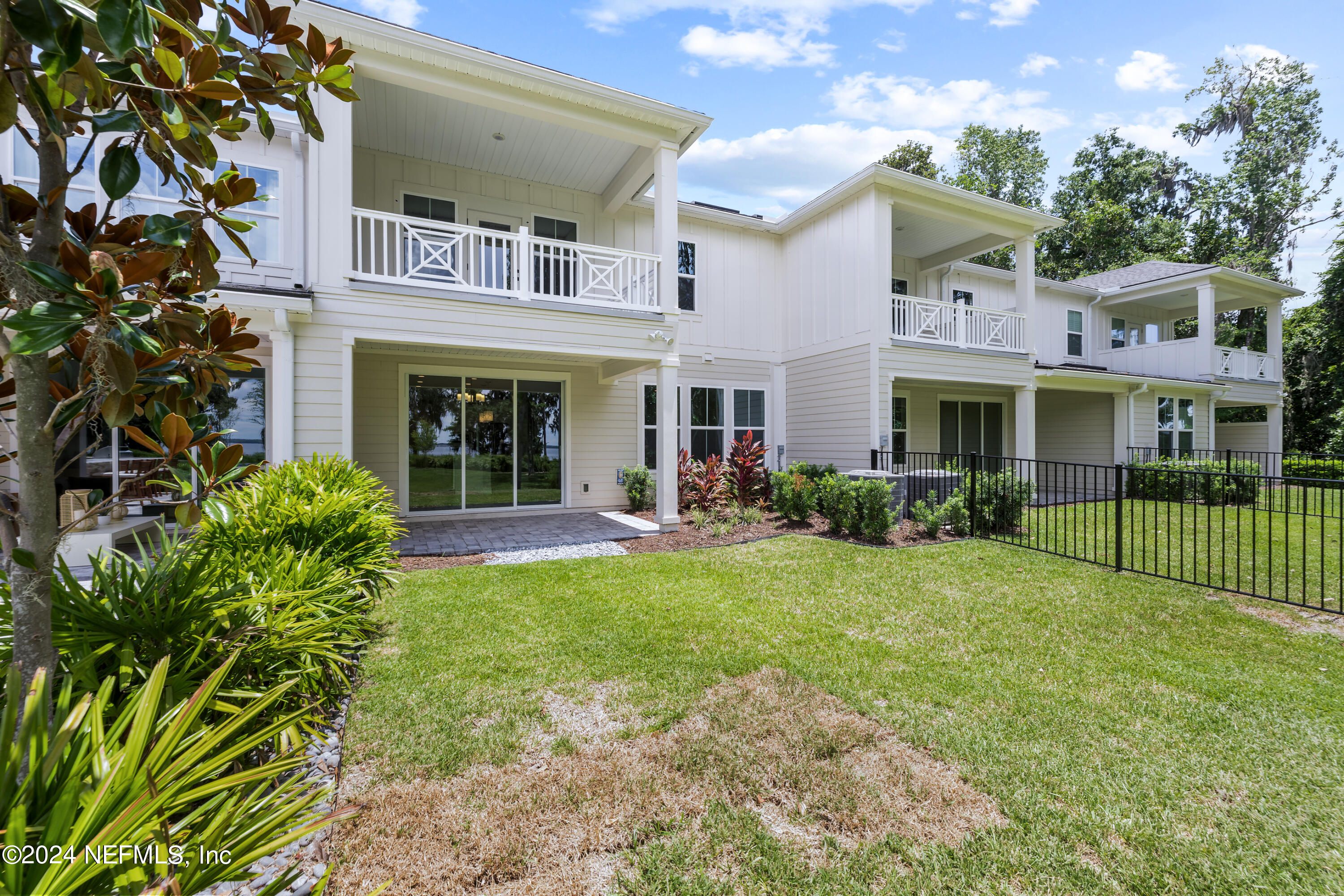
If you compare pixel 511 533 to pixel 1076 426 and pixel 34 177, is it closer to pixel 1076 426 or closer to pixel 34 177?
pixel 34 177

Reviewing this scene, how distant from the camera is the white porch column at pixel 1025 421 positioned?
38.7ft

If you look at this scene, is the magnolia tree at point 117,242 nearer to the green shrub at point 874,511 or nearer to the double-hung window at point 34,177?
the green shrub at point 874,511

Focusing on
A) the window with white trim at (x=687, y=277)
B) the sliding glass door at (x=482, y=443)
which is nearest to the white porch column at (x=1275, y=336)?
the window with white trim at (x=687, y=277)

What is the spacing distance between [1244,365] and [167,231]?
946 inches

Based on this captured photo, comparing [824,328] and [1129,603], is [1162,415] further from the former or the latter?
[1129,603]

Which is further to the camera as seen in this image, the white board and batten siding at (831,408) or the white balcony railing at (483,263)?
the white board and batten siding at (831,408)

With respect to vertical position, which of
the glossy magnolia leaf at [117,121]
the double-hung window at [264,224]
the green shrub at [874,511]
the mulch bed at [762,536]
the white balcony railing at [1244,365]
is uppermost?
the double-hung window at [264,224]

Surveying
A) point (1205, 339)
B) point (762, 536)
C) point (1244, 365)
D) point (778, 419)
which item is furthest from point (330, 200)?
point (1244, 365)

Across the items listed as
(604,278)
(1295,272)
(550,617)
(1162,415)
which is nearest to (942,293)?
(1162,415)

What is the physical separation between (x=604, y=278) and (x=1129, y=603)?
7.98m

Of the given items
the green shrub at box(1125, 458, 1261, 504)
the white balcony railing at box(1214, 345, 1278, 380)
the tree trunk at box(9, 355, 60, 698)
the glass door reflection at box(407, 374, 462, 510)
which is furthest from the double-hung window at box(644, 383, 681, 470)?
the white balcony railing at box(1214, 345, 1278, 380)

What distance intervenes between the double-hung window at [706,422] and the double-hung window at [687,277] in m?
1.85

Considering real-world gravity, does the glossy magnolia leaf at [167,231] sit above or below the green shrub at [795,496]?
above

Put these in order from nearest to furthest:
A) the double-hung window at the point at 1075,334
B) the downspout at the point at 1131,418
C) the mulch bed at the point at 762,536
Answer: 1. the mulch bed at the point at 762,536
2. the downspout at the point at 1131,418
3. the double-hung window at the point at 1075,334
